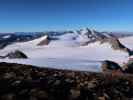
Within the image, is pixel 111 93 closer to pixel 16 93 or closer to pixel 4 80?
pixel 16 93

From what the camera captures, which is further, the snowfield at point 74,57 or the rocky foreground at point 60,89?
the snowfield at point 74,57

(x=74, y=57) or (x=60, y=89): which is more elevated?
(x=60, y=89)

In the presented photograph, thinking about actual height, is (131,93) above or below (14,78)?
below

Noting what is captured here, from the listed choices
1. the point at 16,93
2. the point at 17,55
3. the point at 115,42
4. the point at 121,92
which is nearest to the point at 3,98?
the point at 16,93

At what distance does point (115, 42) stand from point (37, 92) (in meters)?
139

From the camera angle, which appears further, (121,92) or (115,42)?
(115,42)

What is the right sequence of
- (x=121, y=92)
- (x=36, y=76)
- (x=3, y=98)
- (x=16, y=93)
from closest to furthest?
(x=3, y=98) < (x=16, y=93) < (x=121, y=92) < (x=36, y=76)

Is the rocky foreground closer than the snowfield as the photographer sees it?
Yes

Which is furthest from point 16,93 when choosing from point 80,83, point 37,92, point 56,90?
point 80,83

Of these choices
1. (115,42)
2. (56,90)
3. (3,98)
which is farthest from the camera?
(115,42)

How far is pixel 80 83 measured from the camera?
8.61m

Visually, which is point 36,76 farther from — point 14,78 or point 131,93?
point 131,93

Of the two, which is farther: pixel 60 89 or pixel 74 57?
pixel 74 57

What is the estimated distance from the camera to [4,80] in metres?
8.08
